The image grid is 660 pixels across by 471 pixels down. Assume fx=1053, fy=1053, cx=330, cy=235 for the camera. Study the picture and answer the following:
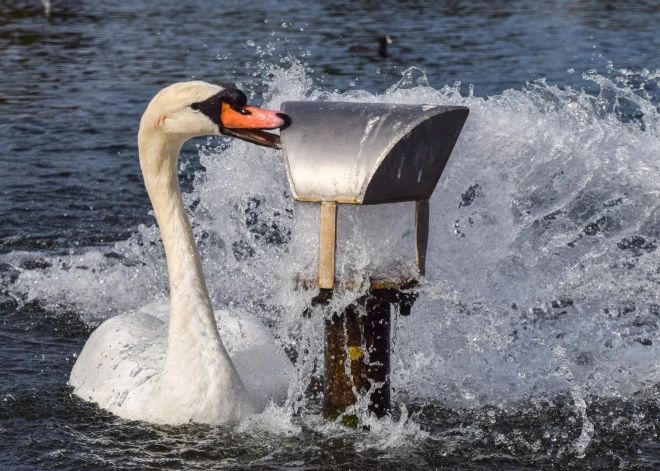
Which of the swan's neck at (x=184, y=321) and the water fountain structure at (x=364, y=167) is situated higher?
the water fountain structure at (x=364, y=167)

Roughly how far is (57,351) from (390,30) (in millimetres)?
18052

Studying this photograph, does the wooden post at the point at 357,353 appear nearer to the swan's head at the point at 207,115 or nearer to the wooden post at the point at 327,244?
the wooden post at the point at 327,244

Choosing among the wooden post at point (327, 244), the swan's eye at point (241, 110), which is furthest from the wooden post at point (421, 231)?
the swan's eye at point (241, 110)

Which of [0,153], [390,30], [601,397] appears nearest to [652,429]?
[601,397]

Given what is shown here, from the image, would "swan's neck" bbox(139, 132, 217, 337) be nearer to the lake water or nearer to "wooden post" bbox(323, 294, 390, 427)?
the lake water

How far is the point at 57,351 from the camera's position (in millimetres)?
7371

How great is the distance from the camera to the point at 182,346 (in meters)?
5.59

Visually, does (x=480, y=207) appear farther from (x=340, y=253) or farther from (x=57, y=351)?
(x=57, y=351)

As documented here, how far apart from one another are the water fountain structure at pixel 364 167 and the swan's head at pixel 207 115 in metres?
0.21

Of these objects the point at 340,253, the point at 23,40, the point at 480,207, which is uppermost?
the point at 340,253

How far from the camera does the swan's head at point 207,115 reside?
195 inches

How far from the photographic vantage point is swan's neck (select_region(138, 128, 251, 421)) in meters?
5.53

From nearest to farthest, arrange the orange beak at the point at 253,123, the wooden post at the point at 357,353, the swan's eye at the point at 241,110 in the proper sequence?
1. the orange beak at the point at 253,123
2. the wooden post at the point at 357,353
3. the swan's eye at the point at 241,110

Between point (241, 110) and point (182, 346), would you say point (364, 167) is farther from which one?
point (182, 346)
